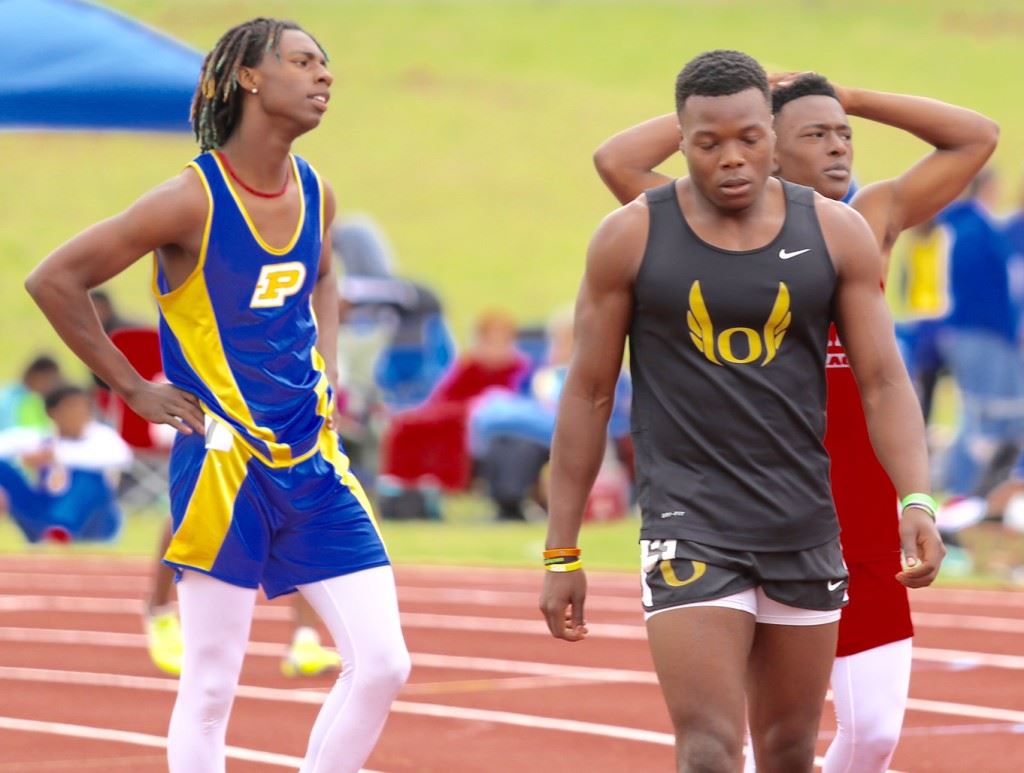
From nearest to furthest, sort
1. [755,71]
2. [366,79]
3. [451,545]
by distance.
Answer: [755,71] < [451,545] < [366,79]

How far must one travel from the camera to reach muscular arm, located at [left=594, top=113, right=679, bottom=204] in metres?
5.46

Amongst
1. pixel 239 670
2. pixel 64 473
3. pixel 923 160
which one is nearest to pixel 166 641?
pixel 239 670

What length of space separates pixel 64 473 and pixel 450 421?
358cm

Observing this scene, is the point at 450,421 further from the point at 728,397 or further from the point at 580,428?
the point at 728,397

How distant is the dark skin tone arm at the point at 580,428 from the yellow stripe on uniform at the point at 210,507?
1.15 meters

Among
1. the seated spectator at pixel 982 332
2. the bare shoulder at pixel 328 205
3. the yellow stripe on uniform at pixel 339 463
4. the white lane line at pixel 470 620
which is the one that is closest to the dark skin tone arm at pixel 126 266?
the yellow stripe on uniform at pixel 339 463

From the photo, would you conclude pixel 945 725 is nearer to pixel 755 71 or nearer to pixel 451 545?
pixel 755 71

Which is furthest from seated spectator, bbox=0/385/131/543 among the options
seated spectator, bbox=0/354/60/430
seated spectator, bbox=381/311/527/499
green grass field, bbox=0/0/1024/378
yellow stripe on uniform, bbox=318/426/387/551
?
→ green grass field, bbox=0/0/1024/378

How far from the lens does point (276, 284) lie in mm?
5527

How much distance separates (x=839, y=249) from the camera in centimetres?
460

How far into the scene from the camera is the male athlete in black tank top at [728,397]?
4496mm

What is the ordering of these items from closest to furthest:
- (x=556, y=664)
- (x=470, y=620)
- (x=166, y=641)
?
(x=166, y=641), (x=556, y=664), (x=470, y=620)

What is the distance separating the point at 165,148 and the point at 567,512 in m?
55.1

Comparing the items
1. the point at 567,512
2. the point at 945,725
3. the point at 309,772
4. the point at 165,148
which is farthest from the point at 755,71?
the point at 165,148
